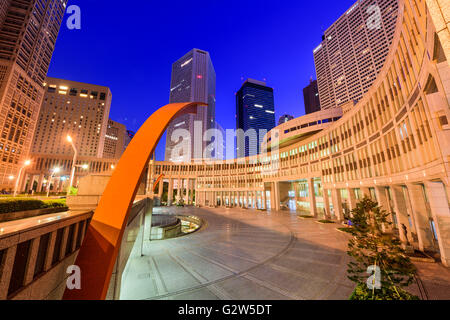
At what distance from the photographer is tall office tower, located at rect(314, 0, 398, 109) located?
89062 mm

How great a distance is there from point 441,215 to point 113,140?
194m

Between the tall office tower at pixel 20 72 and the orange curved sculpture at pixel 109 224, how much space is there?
91505 mm

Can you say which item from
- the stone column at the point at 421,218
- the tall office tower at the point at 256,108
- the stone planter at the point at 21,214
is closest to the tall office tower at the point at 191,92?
the tall office tower at the point at 256,108

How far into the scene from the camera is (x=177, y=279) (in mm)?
9523

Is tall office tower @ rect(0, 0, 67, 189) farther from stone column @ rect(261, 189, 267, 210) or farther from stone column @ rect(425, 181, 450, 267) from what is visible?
stone column @ rect(425, 181, 450, 267)

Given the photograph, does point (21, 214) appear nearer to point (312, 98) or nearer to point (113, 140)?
point (113, 140)

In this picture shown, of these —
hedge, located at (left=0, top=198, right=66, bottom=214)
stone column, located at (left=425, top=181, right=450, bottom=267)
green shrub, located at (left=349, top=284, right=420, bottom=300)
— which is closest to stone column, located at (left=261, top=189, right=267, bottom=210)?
stone column, located at (left=425, top=181, right=450, bottom=267)

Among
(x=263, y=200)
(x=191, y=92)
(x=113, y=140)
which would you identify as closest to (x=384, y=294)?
(x=263, y=200)

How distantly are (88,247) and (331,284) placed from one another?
1116 cm

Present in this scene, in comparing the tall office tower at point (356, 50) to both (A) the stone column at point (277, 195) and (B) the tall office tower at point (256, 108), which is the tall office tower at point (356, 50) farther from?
(A) the stone column at point (277, 195)

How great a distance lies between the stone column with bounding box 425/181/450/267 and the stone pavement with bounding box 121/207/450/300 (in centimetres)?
129

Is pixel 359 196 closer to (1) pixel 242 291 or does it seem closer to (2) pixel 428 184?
(2) pixel 428 184
